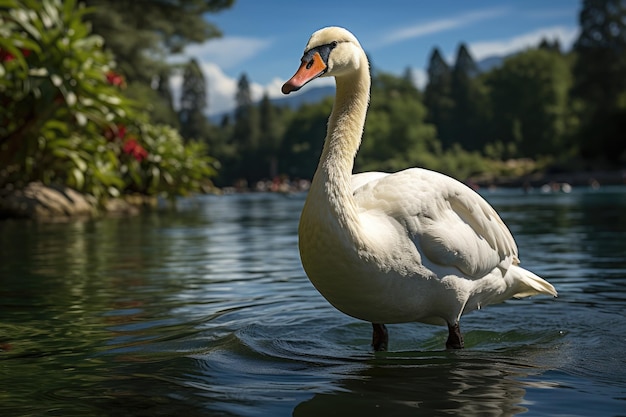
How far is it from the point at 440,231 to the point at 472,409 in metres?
1.44

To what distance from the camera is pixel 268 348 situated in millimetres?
4648

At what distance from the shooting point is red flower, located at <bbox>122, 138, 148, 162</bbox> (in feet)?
73.8

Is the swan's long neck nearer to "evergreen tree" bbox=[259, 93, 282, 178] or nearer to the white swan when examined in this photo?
the white swan

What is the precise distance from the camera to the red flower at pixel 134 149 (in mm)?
22484

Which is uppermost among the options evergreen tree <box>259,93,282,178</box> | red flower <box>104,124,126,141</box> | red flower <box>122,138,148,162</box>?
evergreen tree <box>259,93,282,178</box>

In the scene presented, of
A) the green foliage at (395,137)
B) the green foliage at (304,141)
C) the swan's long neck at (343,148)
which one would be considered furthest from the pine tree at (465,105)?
the swan's long neck at (343,148)

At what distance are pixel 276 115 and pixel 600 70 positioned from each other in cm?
7358

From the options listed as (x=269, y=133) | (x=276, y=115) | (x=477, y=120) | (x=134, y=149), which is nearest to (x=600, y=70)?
(x=477, y=120)

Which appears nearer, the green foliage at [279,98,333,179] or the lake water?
the lake water

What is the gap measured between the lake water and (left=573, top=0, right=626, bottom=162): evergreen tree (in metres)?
55.5

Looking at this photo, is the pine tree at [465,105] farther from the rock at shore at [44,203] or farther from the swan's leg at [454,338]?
the swan's leg at [454,338]

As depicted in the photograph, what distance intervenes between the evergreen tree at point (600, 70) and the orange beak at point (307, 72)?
60.7 meters

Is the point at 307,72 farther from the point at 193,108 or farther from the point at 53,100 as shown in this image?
the point at 193,108

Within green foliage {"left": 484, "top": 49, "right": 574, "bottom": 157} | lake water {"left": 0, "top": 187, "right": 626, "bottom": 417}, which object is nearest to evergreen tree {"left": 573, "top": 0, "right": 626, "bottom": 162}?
green foliage {"left": 484, "top": 49, "right": 574, "bottom": 157}
